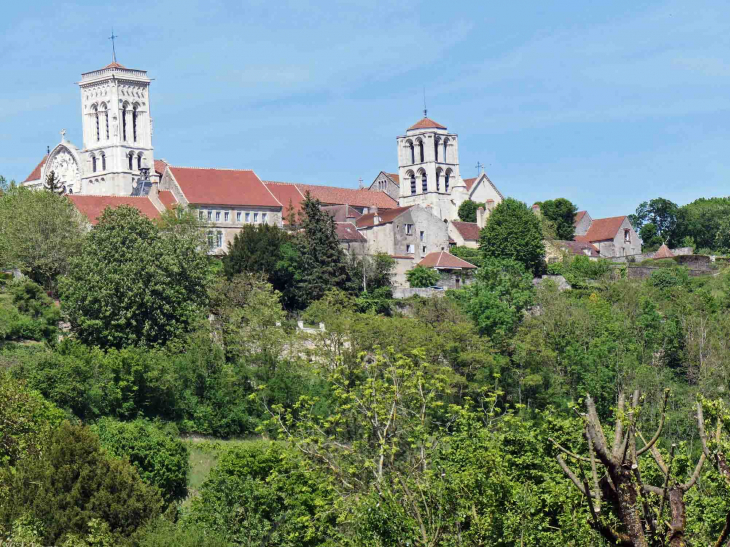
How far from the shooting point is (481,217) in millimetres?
87188

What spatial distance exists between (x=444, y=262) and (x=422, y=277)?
3.53m

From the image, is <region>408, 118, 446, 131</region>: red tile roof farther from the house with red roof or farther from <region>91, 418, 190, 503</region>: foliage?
<region>91, 418, 190, 503</region>: foliage

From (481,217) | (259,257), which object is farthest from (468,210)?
(259,257)

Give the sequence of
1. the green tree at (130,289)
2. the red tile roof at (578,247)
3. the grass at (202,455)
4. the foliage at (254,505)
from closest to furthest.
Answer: the foliage at (254,505) → the grass at (202,455) → the green tree at (130,289) → the red tile roof at (578,247)

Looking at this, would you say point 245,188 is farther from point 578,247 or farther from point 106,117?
point 106,117

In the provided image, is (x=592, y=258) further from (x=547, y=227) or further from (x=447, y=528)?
(x=447, y=528)

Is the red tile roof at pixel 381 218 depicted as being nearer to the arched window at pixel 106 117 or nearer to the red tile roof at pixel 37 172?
the arched window at pixel 106 117

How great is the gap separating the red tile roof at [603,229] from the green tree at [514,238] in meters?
13.5

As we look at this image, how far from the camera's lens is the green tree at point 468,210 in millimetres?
89812

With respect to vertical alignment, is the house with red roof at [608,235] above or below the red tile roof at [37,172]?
below

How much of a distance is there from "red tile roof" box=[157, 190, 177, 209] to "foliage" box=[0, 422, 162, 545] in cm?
3605

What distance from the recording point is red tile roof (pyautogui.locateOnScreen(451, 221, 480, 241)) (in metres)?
82.6

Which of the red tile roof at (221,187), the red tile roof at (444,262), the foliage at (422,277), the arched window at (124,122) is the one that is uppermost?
the arched window at (124,122)

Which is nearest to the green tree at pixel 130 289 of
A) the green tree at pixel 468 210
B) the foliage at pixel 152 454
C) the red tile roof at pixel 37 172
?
the foliage at pixel 152 454
